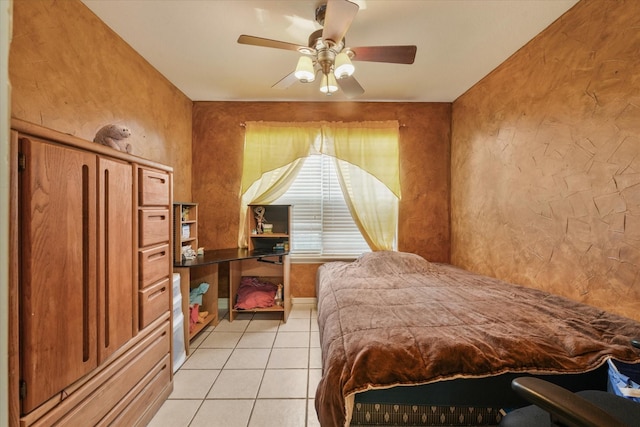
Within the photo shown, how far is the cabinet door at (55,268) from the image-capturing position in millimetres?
930

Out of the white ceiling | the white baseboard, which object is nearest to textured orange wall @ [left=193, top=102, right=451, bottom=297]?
the white ceiling

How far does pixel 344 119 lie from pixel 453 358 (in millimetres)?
2844

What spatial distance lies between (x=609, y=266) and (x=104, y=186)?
288 cm

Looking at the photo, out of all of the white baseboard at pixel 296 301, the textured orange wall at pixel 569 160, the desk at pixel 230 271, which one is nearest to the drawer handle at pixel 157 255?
the desk at pixel 230 271

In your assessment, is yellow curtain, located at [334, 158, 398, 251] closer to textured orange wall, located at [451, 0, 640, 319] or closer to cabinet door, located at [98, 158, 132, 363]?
textured orange wall, located at [451, 0, 640, 319]

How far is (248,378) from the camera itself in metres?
2.05

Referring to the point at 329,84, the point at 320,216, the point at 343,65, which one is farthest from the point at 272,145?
the point at 343,65

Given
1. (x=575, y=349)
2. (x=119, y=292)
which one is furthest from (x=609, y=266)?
(x=119, y=292)

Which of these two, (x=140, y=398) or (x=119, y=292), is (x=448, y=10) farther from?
(x=140, y=398)

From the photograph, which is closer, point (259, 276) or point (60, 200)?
point (60, 200)

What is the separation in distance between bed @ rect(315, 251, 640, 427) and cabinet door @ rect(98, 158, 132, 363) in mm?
1055

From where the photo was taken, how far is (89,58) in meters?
1.84

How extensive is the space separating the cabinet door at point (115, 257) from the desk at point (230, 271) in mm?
974

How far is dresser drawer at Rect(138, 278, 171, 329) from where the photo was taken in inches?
60.2
